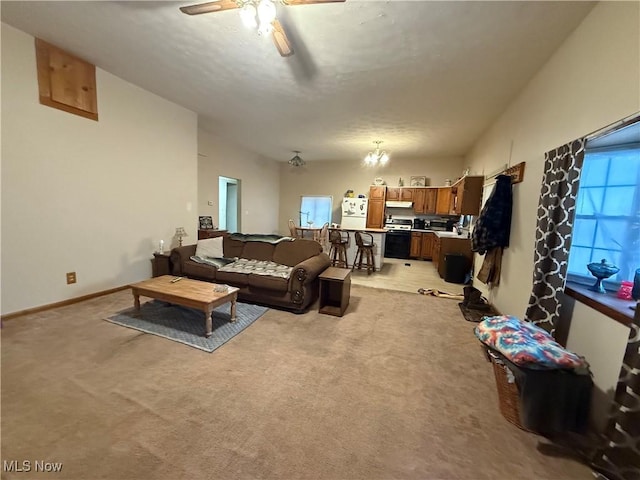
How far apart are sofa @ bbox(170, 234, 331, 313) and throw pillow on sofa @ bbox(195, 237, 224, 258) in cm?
6

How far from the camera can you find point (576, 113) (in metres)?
1.93

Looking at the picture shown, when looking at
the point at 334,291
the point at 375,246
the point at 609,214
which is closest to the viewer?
the point at 609,214

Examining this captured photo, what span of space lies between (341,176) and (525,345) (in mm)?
7067

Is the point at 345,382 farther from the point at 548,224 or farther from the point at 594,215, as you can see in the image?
the point at 594,215

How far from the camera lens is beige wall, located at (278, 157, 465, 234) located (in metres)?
7.23

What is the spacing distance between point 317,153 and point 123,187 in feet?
15.9

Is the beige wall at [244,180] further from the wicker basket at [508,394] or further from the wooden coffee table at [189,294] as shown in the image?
the wicker basket at [508,394]

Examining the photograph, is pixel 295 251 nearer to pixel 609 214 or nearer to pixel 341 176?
pixel 609 214

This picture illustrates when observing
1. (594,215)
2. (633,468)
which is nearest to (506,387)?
(633,468)

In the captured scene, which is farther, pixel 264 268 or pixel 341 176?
pixel 341 176

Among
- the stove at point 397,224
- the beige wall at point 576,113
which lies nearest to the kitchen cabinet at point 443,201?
the stove at point 397,224

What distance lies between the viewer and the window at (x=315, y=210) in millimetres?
Answer: 8391

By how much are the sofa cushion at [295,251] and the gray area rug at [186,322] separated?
86 centimetres

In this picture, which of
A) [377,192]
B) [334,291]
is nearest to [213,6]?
[334,291]
